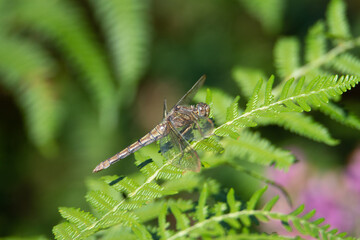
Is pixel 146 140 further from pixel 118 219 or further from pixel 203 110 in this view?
pixel 118 219

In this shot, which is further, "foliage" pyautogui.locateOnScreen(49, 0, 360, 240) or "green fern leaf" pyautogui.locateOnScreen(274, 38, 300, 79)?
"green fern leaf" pyautogui.locateOnScreen(274, 38, 300, 79)

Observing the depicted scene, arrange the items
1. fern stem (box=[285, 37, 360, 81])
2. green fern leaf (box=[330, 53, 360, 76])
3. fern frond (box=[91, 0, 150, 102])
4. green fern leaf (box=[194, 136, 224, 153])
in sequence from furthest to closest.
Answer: fern frond (box=[91, 0, 150, 102]) < fern stem (box=[285, 37, 360, 81]) < green fern leaf (box=[330, 53, 360, 76]) < green fern leaf (box=[194, 136, 224, 153])

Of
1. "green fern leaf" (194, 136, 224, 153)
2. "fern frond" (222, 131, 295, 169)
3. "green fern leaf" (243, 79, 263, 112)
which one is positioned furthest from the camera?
Answer: "fern frond" (222, 131, 295, 169)

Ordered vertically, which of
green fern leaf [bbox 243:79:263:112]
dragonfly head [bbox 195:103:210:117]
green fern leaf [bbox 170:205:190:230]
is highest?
dragonfly head [bbox 195:103:210:117]

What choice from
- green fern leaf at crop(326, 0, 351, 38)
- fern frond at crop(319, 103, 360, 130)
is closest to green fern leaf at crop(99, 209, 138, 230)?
fern frond at crop(319, 103, 360, 130)

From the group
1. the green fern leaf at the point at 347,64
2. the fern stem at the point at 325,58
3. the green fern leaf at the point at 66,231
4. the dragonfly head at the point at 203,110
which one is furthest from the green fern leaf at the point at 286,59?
→ the green fern leaf at the point at 66,231

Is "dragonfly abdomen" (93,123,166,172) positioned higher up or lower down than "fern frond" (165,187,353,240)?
higher up

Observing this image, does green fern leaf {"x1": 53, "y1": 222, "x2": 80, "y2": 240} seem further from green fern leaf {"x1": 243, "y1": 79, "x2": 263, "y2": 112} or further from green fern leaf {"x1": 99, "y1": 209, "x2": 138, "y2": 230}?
green fern leaf {"x1": 243, "y1": 79, "x2": 263, "y2": 112}

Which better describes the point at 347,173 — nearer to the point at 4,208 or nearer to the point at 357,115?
the point at 357,115

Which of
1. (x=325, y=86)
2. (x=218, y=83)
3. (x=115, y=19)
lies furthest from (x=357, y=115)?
(x=218, y=83)
